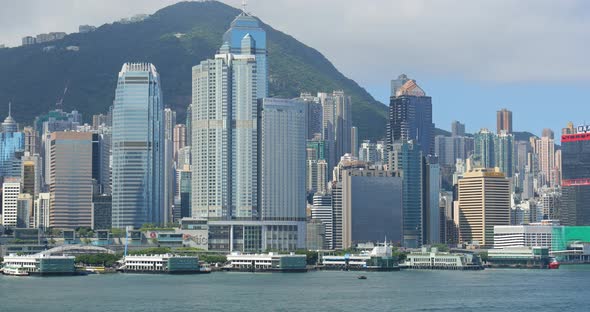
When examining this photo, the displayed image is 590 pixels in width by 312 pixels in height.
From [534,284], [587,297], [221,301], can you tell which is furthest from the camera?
[534,284]

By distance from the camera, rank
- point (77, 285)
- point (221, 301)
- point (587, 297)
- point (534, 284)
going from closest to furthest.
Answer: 1. point (221, 301)
2. point (587, 297)
3. point (77, 285)
4. point (534, 284)

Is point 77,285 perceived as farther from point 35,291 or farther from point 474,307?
point 474,307

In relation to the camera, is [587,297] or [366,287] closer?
[587,297]

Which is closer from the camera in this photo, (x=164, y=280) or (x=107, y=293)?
(x=107, y=293)

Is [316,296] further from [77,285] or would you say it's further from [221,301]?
[77,285]

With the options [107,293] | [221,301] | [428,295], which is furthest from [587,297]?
[107,293]

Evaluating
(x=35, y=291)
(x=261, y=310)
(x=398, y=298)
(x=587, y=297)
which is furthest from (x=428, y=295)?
(x=35, y=291)
